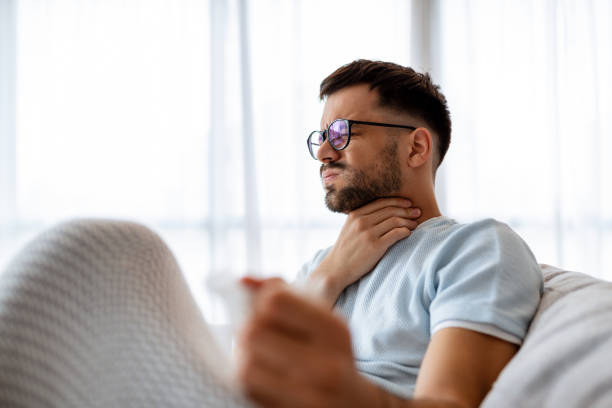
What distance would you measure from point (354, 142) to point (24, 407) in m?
1.03

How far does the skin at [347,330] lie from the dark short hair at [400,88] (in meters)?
0.03

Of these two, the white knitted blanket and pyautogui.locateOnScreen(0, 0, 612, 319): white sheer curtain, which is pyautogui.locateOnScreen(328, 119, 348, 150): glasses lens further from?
pyautogui.locateOnScreen(0, 0, 612, 319): white sheer curtain

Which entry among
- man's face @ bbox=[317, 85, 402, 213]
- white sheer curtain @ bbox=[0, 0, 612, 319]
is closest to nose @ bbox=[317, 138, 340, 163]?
man's face @ bbox=[317, 85, 402, 213]

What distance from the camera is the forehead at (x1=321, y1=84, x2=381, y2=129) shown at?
146 centimetres

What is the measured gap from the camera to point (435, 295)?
1085mm

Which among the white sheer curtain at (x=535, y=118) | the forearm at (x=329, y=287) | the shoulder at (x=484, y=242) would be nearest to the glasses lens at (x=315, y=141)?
the forearm at (x=329, y=287)

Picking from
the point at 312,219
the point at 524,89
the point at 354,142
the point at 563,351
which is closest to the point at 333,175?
the point at 354,142

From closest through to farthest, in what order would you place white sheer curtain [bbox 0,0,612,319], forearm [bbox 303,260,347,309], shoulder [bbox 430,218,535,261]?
shoulder [bbox 430,218,535,261] < forearm [bbox 303,260,347,309] < white sheer curtain [bbox 0,0,612,319]

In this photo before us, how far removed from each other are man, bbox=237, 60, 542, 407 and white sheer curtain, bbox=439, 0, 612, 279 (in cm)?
179

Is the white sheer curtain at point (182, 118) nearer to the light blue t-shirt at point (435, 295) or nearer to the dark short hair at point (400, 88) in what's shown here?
the dark short hair at point (400, 88)

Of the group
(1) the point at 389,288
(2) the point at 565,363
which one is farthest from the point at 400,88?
(2) the point at 565,363

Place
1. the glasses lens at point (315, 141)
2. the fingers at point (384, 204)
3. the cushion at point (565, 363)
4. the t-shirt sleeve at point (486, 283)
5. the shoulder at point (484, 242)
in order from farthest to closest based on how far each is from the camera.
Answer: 1. the glasses lens at point (315, 141)
2. the fingers at point (384, 204)
3. the shoulder at point (484, 242)
4. the t-shirt sleeve at point (486, 283)
5. the cushion at point (565, 363)

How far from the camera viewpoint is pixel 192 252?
120 inches

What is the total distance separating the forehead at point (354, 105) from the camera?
4.80 ft
